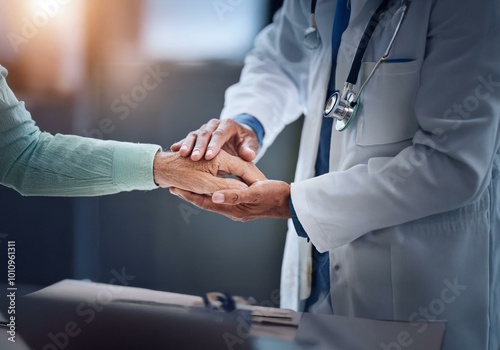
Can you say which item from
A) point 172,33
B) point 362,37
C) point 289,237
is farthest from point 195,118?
point 362,37

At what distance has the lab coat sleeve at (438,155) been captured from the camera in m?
0.91

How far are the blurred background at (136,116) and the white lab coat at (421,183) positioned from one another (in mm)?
324

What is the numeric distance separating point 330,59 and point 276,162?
13.3 inches

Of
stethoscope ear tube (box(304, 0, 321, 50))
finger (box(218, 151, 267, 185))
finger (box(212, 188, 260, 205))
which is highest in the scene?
stethoscope ear tube (box(304, 0, 321, 50))

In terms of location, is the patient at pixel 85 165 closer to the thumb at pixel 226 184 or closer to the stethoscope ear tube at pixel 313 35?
the thumb at pixel 226 184

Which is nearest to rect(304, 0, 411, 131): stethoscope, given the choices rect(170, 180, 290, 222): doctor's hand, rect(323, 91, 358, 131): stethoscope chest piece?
rect(323, 91, 358, 131): stethoscope chest piece

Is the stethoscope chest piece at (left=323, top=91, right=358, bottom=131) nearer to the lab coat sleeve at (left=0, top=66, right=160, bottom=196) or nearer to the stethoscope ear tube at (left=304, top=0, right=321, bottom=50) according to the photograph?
the stethoscope ear tube at (left=304, top=0, right=321, bottom=50)

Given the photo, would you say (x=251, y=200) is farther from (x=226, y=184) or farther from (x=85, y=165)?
(x=85, y=165)

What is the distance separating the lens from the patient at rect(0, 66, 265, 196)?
0.93 meters

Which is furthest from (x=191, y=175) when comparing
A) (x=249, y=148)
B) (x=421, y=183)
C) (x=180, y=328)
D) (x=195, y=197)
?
(x=421, y=183)

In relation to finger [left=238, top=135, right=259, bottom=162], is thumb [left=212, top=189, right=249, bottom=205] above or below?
below

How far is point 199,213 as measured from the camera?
4.38ft

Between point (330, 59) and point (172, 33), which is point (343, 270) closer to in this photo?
point (330, 59)

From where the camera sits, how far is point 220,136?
118 centimetres
